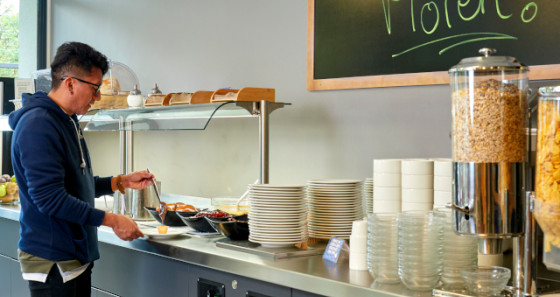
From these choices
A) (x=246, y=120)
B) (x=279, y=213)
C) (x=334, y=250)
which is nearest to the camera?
(x=334, y=250)

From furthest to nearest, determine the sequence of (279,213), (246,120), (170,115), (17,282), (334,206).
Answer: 1. (17,282)
2. (246,120)
3. (170,115)
4. (334,206)
5. (279,213)

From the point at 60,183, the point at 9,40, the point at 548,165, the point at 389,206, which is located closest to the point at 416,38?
the point at 389,206

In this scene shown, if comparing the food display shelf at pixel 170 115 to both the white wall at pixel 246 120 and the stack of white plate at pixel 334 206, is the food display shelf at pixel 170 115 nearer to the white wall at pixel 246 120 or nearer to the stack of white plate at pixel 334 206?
the white wall at pixel 246 120

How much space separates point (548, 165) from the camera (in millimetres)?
Result: 1518

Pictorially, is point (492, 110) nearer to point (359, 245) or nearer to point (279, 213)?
point (359, 245)

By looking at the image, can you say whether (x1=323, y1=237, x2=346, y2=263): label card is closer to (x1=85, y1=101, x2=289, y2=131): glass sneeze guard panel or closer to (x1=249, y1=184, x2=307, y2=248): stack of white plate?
(x1=249, y1=184, x2=307, y2=248): stack of white plate

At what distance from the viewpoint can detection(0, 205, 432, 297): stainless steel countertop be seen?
1941 millimetres

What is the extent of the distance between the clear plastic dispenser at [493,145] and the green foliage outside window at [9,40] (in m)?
5.18

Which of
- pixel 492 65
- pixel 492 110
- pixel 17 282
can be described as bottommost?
pixel 17 282

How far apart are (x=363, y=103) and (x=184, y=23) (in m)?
1.52

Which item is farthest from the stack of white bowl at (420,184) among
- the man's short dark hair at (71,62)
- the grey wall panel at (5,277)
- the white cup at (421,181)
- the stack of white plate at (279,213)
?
the grey wall panel at (5,277)

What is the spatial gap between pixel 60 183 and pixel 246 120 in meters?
1.35

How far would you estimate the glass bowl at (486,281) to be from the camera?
1782 millimetres

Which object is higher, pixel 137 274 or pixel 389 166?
pixel 389 166
